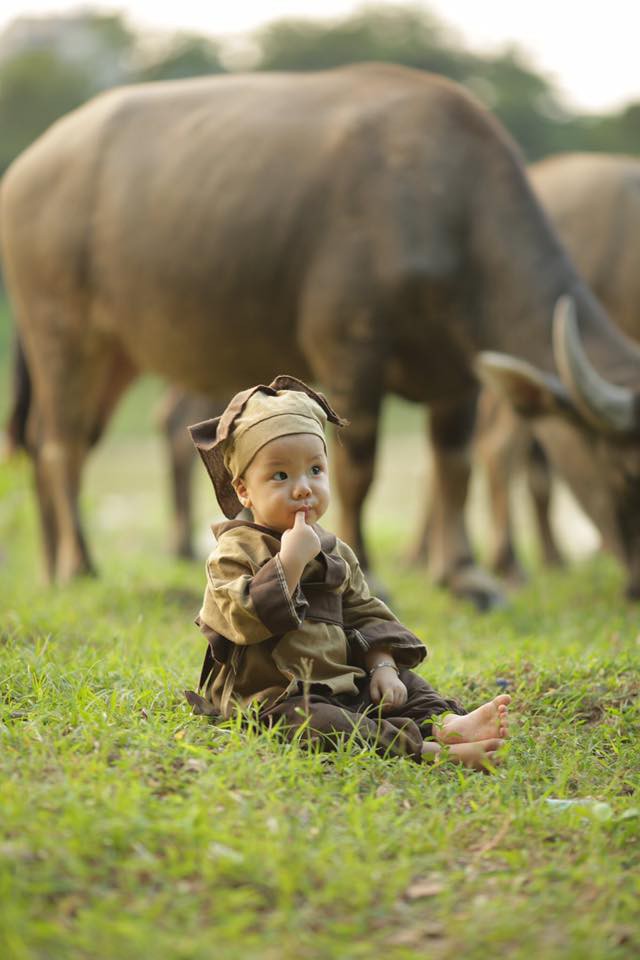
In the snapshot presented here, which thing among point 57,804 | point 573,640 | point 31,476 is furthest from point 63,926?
point 31,476

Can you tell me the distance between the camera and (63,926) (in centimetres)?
256

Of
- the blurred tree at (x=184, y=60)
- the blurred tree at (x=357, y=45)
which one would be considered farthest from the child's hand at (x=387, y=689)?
the blurred tree at (x=184, y=60)

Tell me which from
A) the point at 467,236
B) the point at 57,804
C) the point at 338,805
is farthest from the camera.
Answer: the point at 467,236

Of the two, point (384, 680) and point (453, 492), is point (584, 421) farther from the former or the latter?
point (384, 680)

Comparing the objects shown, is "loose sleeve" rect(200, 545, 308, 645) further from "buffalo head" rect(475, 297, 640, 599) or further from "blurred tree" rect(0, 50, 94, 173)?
"blurred tree" rect(0, 50, 94, 173)

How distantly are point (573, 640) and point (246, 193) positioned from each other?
2972 millimetres

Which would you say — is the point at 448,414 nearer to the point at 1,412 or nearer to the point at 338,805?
the point at 338,805

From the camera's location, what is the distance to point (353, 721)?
357cm

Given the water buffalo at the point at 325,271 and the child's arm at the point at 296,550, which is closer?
the child's arm at the point at 296,550

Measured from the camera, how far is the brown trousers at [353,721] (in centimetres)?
352

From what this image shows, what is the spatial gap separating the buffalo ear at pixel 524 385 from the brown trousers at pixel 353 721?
2.86 m

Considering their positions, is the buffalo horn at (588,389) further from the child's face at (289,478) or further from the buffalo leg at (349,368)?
the child's face at (289,478)

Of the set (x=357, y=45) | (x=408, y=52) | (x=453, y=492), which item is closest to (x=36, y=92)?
(x=357, y=45)

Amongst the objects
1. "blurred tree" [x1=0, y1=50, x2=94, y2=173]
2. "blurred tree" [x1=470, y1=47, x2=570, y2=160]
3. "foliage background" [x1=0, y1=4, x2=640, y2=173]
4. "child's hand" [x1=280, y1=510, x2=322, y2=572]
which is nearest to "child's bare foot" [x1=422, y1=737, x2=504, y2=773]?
"child's hand" [x1=280, y1=510, x2=322, y2=572]
